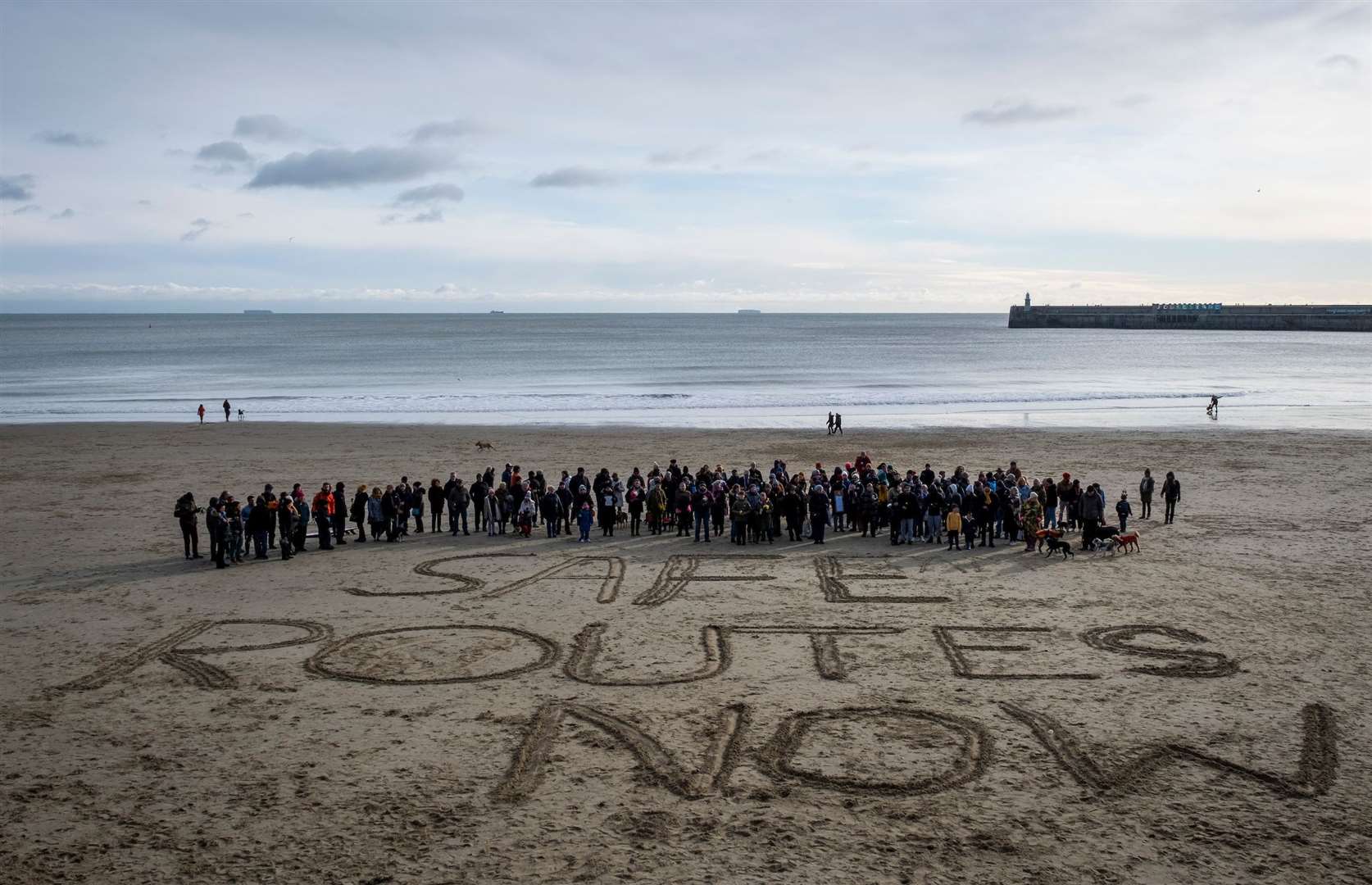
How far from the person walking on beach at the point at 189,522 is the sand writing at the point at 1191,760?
17.5 metres

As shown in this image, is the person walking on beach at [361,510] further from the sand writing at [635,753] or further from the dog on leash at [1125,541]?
the dog on leash at [1125,541]

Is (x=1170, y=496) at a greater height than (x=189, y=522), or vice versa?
(x=189, y=522)

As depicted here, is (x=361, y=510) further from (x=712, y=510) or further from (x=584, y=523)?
(x=712, y=510)

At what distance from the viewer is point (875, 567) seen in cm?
2077

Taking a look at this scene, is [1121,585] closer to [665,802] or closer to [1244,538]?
[1244,538]

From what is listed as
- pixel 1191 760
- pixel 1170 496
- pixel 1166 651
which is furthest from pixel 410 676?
pixel 1170 496

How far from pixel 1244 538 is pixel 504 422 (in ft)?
122

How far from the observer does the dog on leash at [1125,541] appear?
21.6 m

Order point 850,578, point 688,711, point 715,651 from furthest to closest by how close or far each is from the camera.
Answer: point 850,578 < point 715,651 < point 688,711

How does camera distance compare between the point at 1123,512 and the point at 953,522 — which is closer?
the point at 953,522

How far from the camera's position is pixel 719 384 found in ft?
264

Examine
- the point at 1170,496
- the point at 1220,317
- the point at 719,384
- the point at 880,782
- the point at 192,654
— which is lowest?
the point at 880,782

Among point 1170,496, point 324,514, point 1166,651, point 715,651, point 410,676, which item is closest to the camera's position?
point 410,676

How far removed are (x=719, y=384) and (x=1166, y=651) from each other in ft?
217
